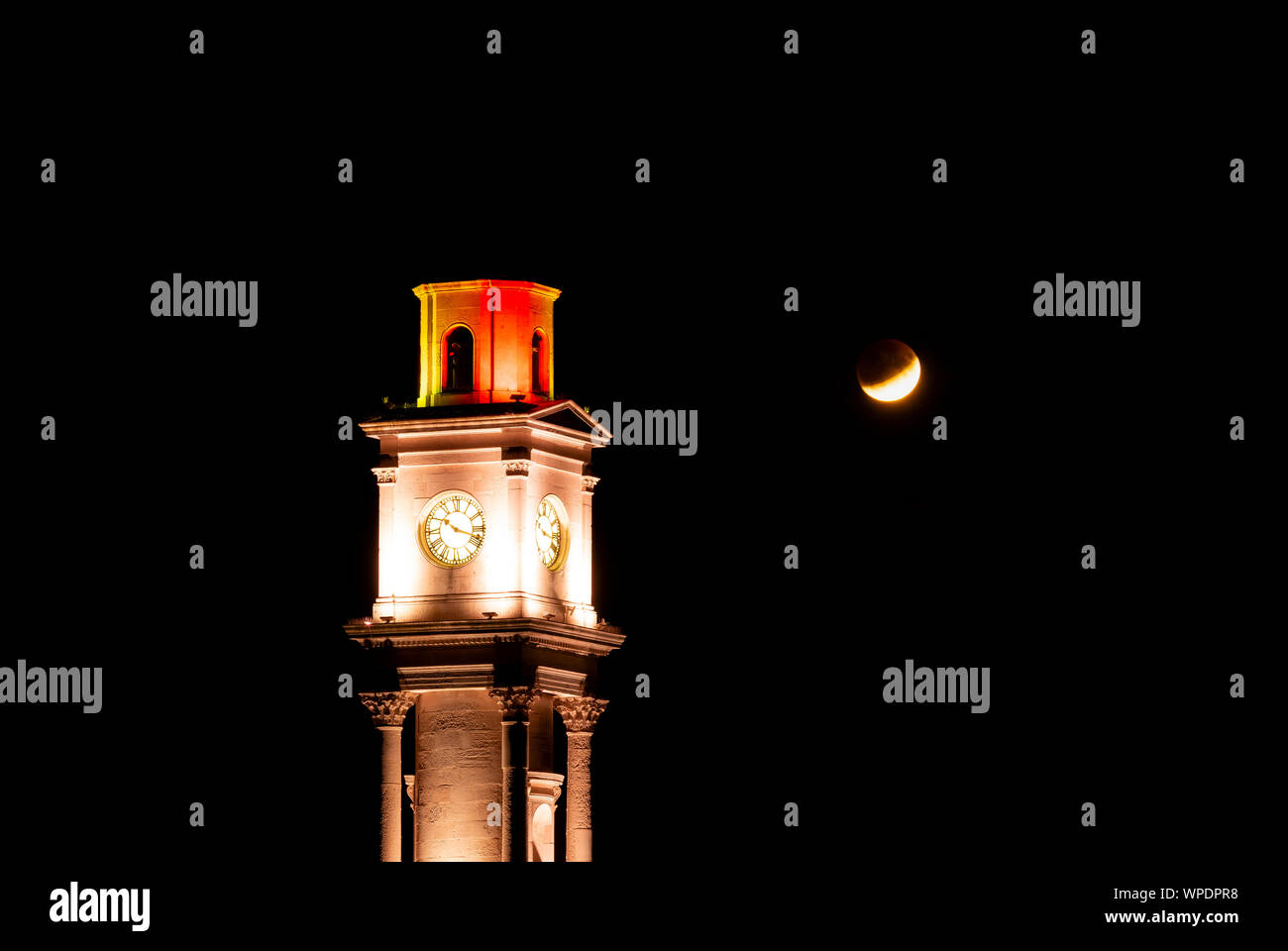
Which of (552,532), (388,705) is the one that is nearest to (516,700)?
(388,705)

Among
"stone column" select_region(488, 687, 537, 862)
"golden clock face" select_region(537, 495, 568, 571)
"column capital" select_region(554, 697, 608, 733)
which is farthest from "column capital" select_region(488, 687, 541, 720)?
"golden clock face" select_region(537, 495, 568, 571)

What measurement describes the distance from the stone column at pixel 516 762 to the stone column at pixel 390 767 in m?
2.78

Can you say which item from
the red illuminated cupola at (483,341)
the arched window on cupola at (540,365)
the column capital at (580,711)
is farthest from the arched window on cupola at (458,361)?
the column capital at (580,711)

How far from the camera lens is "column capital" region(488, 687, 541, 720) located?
112688 millimetres

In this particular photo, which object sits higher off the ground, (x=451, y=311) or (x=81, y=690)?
(x=451, y=311)

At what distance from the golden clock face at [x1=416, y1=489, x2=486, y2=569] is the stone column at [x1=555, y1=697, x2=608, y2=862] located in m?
4.62

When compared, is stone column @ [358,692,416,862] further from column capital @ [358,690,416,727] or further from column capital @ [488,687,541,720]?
column capital @ [488,687,541,720]

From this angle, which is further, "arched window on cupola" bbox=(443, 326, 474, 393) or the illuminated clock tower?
"arched window on cupola" bbox=(443, 326, 474, 393)

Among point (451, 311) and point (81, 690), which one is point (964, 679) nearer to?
point (451, 311)

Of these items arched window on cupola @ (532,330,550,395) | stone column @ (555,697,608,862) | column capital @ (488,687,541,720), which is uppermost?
arched window on cupola @ (532,330,550,395)
